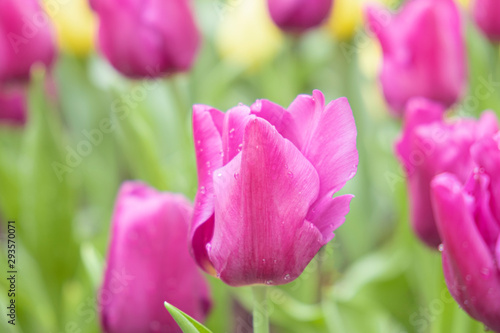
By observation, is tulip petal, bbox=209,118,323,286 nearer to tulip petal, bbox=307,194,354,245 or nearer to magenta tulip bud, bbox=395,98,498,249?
tulip petal, bbox=307,194,354,245

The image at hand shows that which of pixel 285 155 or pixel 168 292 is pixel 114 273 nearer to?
pixel 168 292

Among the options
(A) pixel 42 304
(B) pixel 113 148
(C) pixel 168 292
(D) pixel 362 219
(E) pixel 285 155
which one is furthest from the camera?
(B) pixel 113 148

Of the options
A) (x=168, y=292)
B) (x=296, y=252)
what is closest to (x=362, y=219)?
(x=168, y=292)

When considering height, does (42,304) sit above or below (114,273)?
below

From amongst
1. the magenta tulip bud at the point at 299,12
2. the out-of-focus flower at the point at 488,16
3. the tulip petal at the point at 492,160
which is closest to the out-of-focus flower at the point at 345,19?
the magenta tulip bud at the point at 299,12

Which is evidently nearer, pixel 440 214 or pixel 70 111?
pixel 440 214

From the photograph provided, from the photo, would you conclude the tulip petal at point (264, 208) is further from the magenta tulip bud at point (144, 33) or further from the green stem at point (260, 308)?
the magenta tulip bud at point (144, 33)

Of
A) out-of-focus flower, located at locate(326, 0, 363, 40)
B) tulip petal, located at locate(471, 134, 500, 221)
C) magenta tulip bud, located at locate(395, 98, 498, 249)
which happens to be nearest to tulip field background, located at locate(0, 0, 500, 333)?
out-of-focus flower, located at locate(326, 0, 363, 40)
